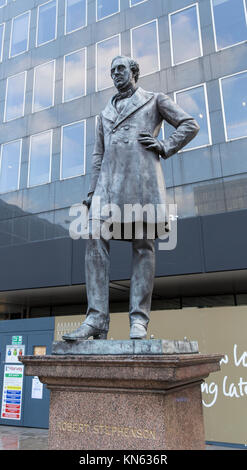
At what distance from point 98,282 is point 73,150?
1171 cm

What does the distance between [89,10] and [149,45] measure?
3.78m

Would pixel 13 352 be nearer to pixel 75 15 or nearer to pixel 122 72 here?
pixel 122 72

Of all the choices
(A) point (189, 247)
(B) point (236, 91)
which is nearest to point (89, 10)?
(B) point (236, 91)

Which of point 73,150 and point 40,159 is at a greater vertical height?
point 40,159

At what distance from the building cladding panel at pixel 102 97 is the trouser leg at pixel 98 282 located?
8.02 metres

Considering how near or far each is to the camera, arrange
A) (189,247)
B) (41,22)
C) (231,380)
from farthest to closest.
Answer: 1. (41,22)
2. (189,247)
3. (231,380)

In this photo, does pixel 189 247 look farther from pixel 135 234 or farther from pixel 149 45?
pixel 149 45

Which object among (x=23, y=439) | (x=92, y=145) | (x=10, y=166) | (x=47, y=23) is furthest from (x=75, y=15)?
(x=23, y=439)

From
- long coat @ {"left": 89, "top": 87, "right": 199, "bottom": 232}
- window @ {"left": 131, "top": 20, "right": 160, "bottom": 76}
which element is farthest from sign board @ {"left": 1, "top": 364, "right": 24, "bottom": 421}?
window @ {"left": 131, "top": 20, "right": 160, "bottom": 76}

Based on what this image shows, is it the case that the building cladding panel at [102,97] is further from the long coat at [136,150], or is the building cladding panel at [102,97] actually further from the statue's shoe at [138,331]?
the statue's shoe at [138,331]

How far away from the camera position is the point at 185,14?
43.6 ft

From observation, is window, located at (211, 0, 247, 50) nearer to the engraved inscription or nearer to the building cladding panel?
the building cladding panel

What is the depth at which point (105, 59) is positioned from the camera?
14.7 metres

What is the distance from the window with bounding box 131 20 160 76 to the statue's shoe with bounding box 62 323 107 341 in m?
12.2
